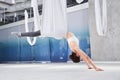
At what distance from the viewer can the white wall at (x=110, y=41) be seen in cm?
1241

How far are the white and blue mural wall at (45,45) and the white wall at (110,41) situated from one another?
0.42 meters

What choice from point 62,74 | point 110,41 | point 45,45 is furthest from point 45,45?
point 62,74

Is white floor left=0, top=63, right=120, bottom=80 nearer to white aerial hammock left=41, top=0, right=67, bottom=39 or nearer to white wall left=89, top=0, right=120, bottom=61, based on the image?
white aerial hammock left=41, top=0, right=67, bottom=39

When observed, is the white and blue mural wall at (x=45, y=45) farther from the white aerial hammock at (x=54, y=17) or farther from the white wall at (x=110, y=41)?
Answer: the white aerial hammock at (x=54, y=17)

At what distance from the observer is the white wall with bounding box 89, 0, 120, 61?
1241 cm

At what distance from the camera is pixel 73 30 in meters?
13.5

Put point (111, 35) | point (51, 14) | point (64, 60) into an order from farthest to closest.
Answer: point (64, 60) < point (111, 35) < point (51, 14)

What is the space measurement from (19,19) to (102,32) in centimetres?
980

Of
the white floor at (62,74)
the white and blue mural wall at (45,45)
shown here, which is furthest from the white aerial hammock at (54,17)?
the white and blue mural wall at (45,45)

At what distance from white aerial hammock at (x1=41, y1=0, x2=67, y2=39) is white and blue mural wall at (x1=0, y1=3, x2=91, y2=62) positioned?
30.1 ft

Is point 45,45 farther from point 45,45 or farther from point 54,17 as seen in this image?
point 54,17

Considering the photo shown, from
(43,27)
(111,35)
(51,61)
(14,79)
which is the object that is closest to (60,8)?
(43,27)

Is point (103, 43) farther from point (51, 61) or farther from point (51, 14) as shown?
point (51, 14)

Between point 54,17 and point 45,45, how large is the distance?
10.3 meters
